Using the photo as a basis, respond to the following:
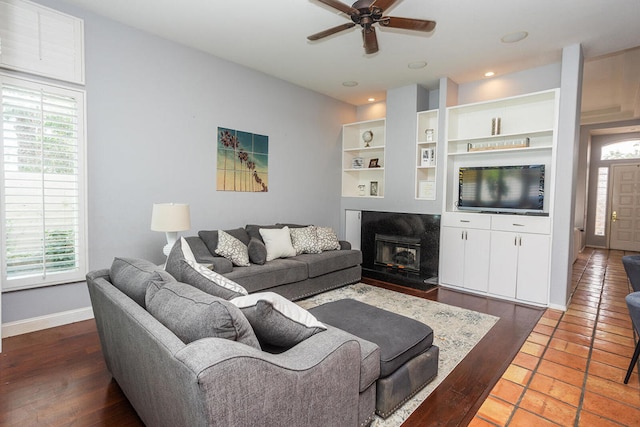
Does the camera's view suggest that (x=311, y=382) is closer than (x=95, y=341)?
Yes

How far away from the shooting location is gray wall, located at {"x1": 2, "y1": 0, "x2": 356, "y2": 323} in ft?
10.4

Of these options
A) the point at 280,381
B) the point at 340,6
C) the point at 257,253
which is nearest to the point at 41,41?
the point at 340,6

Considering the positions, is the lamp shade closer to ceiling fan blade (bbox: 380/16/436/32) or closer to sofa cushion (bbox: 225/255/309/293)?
sofa cushion (bbox: 225/255/309/293)

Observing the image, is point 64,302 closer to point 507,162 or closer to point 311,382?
point 311,382

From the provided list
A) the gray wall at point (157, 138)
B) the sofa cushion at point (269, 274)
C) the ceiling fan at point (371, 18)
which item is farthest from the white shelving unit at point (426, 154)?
the ceiling fan at point (371, 18)

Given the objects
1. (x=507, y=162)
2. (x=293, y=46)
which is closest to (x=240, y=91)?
(x=293, y=46)

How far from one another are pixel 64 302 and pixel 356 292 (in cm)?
309

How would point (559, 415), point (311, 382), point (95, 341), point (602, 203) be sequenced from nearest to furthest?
point (311, 382) < point (559, 415) < point (95, 341) < point (602, 203)

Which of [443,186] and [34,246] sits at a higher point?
[443,186]

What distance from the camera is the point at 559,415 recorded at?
1.94m

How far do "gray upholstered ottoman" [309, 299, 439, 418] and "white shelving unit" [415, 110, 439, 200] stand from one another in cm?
295

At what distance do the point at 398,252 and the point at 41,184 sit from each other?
436cm

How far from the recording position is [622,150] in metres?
7.66

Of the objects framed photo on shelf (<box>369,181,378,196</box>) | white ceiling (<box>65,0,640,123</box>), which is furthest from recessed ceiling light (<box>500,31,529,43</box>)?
framed photo on shelf (<box>369,181,378,196</box>)
